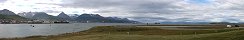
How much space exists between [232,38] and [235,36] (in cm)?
210

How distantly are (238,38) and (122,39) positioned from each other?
47.5ft

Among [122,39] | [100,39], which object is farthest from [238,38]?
[100,39]

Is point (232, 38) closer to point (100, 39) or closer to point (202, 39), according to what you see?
point (202, 39)

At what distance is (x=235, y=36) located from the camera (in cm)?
4731

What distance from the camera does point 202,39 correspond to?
151 ft

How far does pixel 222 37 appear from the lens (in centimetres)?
4700

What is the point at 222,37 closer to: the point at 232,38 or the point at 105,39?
the point at 232,38

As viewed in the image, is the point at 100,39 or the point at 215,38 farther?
the point at 100,39

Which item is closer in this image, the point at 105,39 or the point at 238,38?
the point at 238,38

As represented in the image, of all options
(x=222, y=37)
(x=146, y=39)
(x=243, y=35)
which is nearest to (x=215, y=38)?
(x=222, y=37)

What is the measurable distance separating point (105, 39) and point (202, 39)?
492 inches

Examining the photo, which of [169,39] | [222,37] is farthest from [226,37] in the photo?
[169,39]

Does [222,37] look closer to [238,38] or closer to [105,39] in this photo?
[238,38]

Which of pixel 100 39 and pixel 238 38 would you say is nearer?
pixel 238 38
